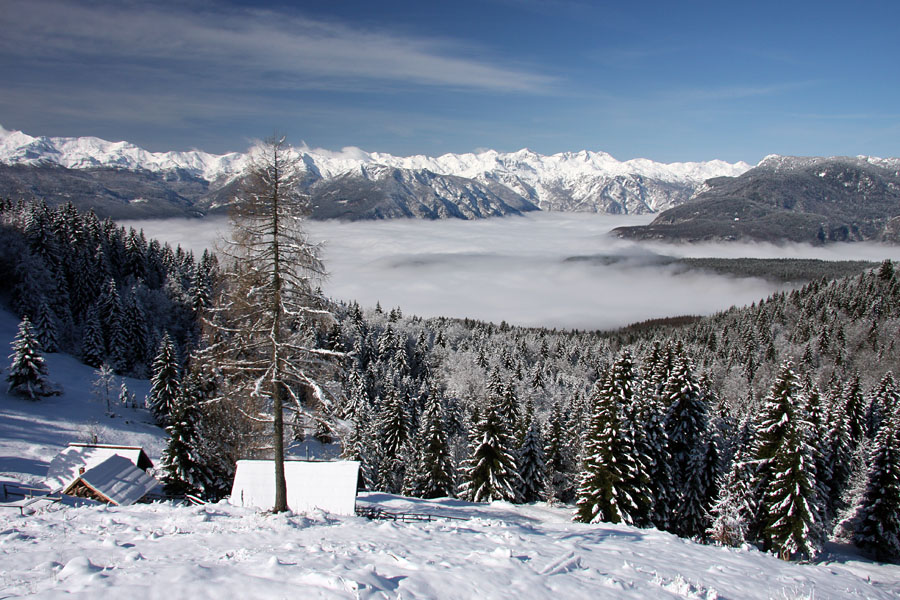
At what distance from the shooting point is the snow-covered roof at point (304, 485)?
18.0 metres

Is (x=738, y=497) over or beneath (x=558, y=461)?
over

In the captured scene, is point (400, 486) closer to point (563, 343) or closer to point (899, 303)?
point (563, 343)

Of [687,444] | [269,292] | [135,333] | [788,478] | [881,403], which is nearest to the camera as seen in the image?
[269,292]

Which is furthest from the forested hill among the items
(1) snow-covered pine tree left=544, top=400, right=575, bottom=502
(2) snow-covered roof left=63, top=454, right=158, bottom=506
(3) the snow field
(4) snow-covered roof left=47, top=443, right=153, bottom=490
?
(4) snow-covered roof left=47, top=443, right=153, bottom=490

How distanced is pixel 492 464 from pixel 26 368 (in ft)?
162

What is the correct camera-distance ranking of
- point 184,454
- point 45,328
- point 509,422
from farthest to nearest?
point 45,328
point 509,422
point 184,454

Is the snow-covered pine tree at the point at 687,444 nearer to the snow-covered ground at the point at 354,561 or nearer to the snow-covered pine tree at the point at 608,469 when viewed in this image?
the snow-covered pine tree at the point at 608,469

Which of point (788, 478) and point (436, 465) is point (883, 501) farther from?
point (436, 465)

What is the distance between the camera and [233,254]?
12750mm

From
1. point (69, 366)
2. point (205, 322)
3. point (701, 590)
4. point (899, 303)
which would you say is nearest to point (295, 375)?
point (205, 322)

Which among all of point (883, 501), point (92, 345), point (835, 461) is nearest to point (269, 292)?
point (883, 501)

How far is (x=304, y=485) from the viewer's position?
18.7 m

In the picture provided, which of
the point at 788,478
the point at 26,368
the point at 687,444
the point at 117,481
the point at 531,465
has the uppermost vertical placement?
the point at 687,444

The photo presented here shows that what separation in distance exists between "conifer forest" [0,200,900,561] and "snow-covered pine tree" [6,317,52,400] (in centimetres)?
15
